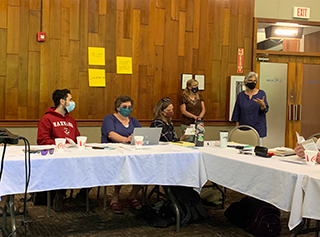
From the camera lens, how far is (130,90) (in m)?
5.56

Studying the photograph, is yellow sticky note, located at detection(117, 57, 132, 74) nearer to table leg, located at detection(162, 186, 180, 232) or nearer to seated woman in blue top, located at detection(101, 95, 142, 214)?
seated woman in blue top, located at detection(101, 95, 142, 214)

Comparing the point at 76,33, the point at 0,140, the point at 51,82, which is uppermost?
the point at 76,33

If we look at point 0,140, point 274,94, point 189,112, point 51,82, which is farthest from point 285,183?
point 274,94

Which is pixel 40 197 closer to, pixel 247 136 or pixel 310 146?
pixel 247 136

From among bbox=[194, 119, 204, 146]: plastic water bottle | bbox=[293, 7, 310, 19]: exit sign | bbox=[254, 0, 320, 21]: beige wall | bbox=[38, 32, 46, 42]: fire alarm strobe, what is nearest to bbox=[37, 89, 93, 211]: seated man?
bbox=[194, 119, 204, 146]: plastic water bottle

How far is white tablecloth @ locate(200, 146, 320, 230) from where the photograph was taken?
7.28 feet

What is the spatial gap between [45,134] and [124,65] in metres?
2.20

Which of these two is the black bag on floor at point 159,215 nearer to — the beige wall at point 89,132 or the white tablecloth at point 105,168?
the white tablecloth at point 105,168

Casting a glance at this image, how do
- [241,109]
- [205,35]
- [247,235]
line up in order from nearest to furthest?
[247,235] < [241,109] < [205,35]

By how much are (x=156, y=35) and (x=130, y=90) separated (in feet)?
2.99

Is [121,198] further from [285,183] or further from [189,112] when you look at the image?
[285,183]

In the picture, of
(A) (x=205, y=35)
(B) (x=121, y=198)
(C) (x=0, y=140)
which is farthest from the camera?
(A) (x=205, y=35)

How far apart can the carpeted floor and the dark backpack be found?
0.06m

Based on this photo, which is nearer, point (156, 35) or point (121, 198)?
point (121, 198)
